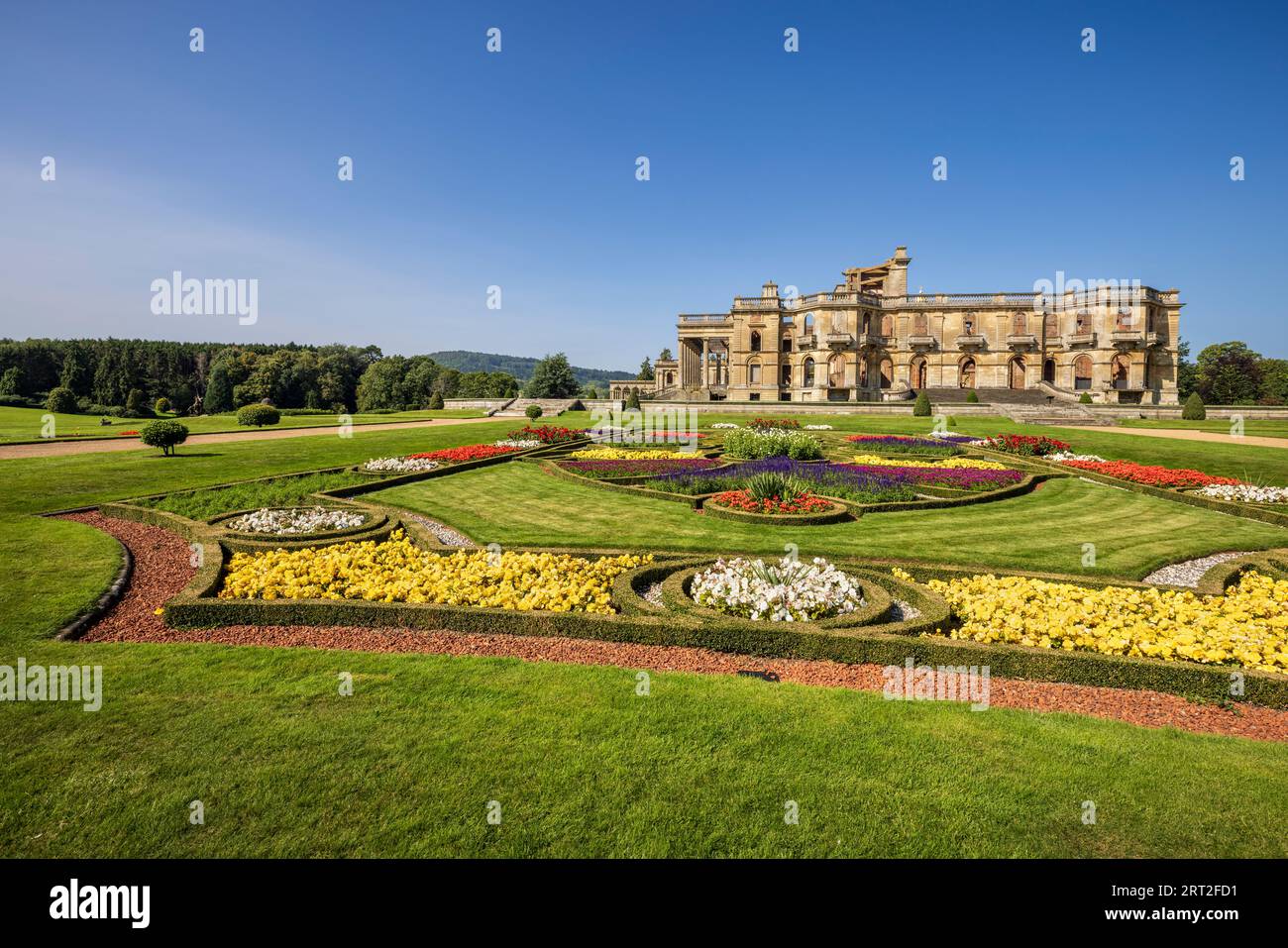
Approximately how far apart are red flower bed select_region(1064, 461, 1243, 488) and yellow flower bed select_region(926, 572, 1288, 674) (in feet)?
29.2

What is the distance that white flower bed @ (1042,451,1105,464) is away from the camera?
2233 centimetres

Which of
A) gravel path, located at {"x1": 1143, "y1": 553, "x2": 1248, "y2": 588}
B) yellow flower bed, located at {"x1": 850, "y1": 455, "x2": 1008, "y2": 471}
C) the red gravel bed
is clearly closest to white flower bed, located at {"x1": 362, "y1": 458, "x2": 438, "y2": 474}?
the red gravel bed

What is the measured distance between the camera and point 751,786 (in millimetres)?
4613

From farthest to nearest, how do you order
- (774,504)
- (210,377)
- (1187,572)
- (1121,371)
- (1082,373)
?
(210,377) < (1082,373) < (1121,371) < (774,504) < (1187,572)

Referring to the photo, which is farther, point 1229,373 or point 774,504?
point 1229,373

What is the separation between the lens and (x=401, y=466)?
67.8 ft

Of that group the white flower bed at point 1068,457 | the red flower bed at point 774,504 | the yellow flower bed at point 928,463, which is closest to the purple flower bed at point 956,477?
the yellow flower bed at point 928,463

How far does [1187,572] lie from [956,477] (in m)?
6.60

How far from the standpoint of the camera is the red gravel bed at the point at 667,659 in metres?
6.23

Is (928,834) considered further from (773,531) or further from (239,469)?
(239,469)

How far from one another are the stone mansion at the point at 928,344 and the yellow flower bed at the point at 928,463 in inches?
1471

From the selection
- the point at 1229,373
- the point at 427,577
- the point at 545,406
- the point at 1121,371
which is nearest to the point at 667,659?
the point at 427,577

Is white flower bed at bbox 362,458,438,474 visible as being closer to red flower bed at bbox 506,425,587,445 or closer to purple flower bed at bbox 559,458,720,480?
purple flower bed at bbox 559,458,720,480

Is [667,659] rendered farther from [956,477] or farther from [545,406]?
[545,406]
